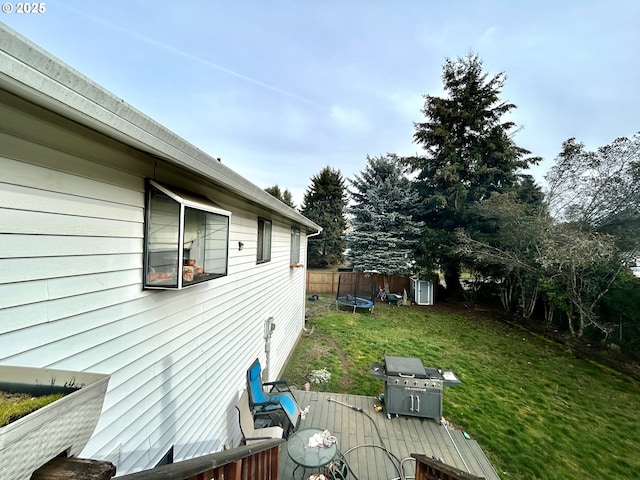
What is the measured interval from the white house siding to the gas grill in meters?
2.85

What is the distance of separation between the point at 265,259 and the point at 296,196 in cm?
2530

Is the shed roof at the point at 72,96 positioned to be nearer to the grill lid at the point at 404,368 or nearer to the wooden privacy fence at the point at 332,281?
the grill lid at the point at 404,368

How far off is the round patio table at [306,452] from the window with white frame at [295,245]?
4.43 metres

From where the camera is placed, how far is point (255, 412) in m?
3.72

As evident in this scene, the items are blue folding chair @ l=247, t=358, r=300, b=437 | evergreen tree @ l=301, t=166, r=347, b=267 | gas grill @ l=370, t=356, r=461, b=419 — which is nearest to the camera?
blue folding chair @ l=247, t=358, r=300, b=437

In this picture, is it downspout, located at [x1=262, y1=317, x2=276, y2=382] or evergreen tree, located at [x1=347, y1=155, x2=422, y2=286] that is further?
evergreen tree, located at [x1=347, y1=155, x2=422, y2=286]

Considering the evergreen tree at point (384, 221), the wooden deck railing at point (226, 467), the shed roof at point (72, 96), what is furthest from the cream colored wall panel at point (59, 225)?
the evergreen tree at point (384, 221)

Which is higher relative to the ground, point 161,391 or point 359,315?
point 161,391

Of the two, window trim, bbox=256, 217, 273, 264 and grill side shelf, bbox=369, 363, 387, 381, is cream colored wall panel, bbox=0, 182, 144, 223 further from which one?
grill side shelf, bbox=369, 363, 387, 381

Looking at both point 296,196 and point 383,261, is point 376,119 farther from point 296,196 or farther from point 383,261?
point 296,196

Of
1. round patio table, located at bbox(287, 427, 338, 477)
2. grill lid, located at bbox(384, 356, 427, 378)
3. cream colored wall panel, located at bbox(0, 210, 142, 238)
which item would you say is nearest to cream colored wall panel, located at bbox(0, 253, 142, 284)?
cream colored wall panel, located at bbox(0, 210, 142, 238)

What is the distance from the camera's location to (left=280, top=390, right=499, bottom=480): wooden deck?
3441mm

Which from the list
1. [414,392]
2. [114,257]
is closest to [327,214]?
[414,392]

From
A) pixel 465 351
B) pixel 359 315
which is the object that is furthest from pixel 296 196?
pixel 465 351
